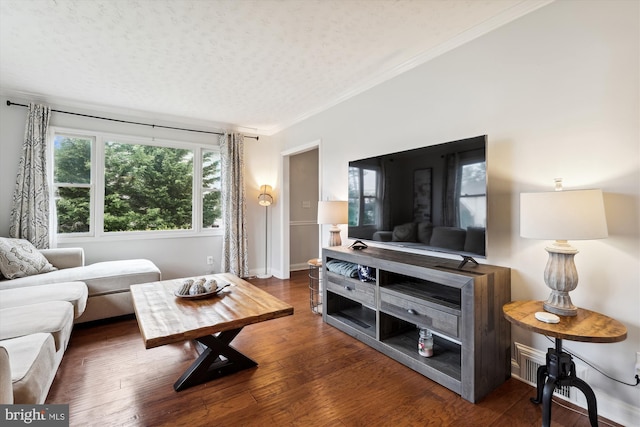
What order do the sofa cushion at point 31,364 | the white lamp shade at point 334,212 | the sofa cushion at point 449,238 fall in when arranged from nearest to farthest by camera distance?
the sofa cushion at point 31,364, the sofa cushion at point 449,238, the white lamp shade at point 334,212

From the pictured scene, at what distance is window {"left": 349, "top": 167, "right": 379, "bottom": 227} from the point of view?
2723mm

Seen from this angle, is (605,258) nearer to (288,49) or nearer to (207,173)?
(288,49)

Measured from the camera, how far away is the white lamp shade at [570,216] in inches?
55.7

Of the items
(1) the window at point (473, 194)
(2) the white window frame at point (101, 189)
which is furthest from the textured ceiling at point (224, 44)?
(1) the window at point (473, 194)

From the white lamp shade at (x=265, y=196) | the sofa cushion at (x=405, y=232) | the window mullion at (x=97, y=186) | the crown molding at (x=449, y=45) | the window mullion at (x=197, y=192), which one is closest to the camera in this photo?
the crown molding at (x=449, y=45)

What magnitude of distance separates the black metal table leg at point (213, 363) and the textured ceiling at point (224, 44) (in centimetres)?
222

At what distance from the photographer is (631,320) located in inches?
60.2

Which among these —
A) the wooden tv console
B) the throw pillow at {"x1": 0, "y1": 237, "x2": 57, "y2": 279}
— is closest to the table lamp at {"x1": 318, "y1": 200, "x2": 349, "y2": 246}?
the wooden tv console

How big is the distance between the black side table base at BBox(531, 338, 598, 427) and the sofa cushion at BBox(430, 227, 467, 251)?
752 mm

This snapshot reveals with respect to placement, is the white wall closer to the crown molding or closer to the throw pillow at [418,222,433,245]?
the crown molding

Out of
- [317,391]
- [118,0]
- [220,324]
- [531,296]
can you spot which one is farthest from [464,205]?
[118,0]

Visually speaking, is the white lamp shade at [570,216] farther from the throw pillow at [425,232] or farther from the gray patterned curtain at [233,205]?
the gray patterned curtain at [233,205]

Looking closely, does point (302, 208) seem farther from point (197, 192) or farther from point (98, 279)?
point (98, 279)

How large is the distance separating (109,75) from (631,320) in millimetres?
4491
